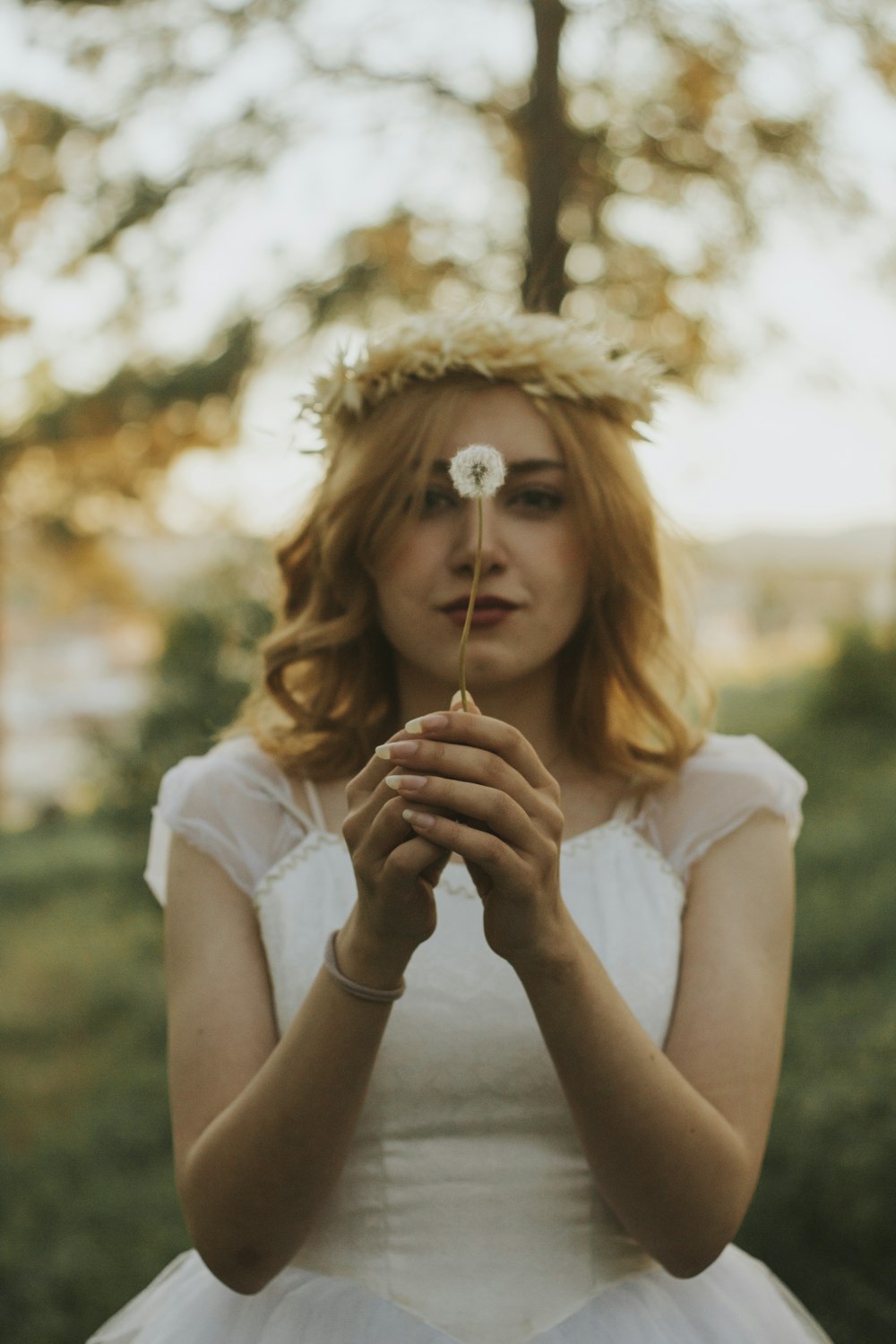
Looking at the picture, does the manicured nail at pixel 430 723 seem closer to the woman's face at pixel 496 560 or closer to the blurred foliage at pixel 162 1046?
the woman's face at pixel 496 560

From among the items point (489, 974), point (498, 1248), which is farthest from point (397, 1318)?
point (489, 974)

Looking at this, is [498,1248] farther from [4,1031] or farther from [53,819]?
[53,819]

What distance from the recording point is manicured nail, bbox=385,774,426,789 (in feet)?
5.07

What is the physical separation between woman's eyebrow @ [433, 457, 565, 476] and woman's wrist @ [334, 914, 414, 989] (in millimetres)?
872

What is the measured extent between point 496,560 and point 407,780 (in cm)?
65

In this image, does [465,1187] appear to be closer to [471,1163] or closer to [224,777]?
[471,1163]

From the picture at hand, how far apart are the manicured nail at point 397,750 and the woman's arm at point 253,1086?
293 millimetres

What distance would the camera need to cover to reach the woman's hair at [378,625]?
223 cm

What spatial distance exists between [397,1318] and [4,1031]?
5.72 meters

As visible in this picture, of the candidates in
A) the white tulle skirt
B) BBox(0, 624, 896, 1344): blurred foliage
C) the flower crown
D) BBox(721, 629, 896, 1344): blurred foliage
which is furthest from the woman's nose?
BBox(721, 629, 896, 1344): blurred foliage

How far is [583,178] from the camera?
6.29 meters

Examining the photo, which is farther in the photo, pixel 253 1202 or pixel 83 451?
pixel 83 451

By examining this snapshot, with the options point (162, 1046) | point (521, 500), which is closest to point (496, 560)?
point (521, 500)

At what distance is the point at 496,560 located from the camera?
2090 millimetres
